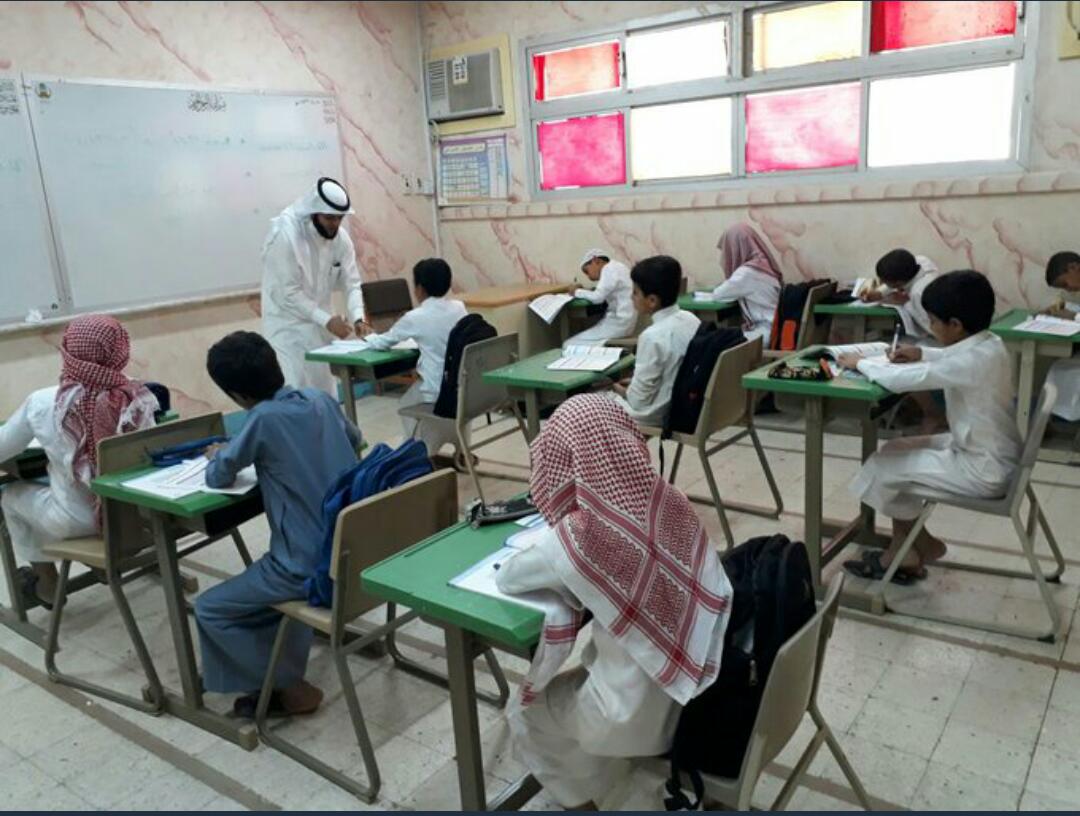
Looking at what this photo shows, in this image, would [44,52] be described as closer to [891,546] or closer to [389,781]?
[389,781]

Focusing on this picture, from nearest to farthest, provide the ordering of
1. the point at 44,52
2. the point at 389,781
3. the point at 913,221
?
the point at 389,781, the point at 44,52, the point at 913,221

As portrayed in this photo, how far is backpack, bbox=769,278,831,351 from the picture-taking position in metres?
4.73

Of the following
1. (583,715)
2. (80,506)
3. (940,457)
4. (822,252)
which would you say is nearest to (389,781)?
(583,715)

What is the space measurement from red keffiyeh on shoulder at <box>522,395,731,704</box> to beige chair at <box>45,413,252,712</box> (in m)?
1.24

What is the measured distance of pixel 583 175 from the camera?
6148mm

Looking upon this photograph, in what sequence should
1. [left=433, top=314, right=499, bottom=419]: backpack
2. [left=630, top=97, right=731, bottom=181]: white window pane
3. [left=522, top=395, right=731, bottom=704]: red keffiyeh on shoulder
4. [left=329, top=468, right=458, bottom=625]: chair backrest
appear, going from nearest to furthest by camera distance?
[left=522, top=395, right=731, bottom=704]: red keffiyeh on shoulder → [left=329, top=468, right=458, bottom=625]: chair backrest → [left=433, top=314, right=499, bottom=419]: backpack → [left=630, top=97, right=731, bottom=181]: white window pane

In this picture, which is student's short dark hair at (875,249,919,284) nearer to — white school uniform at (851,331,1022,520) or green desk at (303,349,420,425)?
white school uniform at (851,331,1022,520)

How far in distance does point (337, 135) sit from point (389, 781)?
5.00m

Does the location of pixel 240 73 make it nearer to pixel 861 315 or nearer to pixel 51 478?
pixel 51 478

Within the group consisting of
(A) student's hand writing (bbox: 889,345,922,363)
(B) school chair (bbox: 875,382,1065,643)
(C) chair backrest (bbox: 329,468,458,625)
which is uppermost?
(A) student's hand writing (bbox: 889,345,922,363)

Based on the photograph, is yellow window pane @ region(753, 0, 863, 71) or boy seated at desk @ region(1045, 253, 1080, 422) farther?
yellow window pane @ region(753, 0, 863, 71)

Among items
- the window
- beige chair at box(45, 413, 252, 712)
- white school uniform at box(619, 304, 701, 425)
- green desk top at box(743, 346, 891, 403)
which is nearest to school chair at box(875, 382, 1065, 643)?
green desk top at box(743, 346, 891, 403)

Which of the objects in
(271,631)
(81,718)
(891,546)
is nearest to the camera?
(271,631)

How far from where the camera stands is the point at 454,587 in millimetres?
1596
